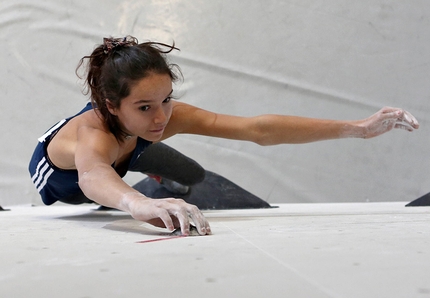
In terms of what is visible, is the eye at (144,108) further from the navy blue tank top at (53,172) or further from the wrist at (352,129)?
the wrist at (352,129)

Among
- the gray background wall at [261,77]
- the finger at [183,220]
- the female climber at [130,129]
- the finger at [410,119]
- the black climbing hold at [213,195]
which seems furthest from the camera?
the gray background wall at [261,77]

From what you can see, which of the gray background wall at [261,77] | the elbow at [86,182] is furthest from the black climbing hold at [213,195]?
the elbow at [86,182]

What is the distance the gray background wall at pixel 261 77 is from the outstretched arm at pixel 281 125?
140 centimetres

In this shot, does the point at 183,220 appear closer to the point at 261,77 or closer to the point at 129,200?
the point at 129,200

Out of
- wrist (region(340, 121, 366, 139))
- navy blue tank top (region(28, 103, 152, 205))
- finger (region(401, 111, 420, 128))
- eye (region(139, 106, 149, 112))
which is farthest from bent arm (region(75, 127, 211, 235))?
finger (region(401, 111, 420, 128))

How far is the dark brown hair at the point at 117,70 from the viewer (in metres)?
1.20

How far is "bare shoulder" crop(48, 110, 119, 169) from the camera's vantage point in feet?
3.98

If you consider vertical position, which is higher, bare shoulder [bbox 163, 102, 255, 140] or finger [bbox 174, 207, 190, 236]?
bare shoulder [bbox 163, 102, 255, 140]

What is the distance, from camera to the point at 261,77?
2934 mm

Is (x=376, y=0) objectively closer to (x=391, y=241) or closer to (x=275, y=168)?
(x=275, y=168)

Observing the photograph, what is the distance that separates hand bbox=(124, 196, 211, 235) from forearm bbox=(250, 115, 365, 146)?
1.99 ft

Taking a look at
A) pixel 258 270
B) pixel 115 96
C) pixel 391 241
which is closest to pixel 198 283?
pixel 258 270

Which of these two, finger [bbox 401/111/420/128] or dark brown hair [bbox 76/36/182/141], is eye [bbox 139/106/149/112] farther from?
finger [bbox 401/111/420/128]

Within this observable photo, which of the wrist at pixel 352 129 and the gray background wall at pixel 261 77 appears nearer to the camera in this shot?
the wrist at pixel 352 129
